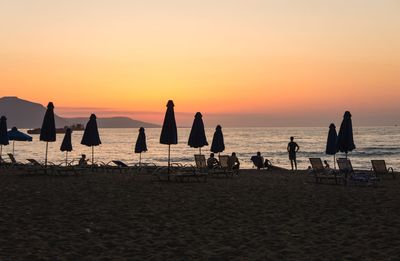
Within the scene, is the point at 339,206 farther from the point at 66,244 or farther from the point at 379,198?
the point at 66,244

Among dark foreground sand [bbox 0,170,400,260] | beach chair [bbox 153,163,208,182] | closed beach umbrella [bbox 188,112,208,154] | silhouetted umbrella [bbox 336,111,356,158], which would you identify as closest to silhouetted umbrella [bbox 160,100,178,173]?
beach chair [bbox 153,163,208,182]

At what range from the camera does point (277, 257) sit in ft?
21.9

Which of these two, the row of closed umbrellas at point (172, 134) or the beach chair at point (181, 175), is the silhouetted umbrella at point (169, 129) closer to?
the row of closed umbrellas at point (172, 134)

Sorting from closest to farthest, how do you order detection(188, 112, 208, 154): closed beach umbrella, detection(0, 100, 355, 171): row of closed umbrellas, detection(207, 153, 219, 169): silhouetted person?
detection(0, 100, 355, 171): row of closed umbrellas, detection(188, 112, 208, 154): closed beach umbrella, detection(207, 153, 219, 169): silhouetted person

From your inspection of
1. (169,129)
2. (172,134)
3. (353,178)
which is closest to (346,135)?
(353,178)

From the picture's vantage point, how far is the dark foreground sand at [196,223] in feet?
22.6

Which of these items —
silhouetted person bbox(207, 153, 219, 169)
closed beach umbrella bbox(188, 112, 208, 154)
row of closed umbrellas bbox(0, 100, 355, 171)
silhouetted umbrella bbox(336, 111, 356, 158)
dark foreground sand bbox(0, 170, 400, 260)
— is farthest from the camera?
silhouetted person bbox(207, 153, 219, 169)

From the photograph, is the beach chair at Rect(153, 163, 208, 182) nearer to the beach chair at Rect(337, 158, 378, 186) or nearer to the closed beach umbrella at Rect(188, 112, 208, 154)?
the closed beach umbrella at Rect(188, 112, 208, 154)

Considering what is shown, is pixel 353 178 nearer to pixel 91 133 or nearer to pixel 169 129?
pixel 169 129

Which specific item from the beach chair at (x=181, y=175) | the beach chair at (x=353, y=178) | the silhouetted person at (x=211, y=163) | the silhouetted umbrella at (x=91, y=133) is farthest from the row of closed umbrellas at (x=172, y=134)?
the beach chair at (x=181, y=175)

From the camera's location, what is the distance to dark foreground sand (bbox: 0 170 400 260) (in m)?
6.89

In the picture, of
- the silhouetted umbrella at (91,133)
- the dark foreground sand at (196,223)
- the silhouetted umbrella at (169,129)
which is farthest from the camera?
the silhouetted umbrella at (91,133)

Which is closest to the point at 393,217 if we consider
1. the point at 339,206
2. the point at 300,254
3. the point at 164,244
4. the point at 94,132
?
the point at 339,206

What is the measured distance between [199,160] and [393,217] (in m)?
11.4
